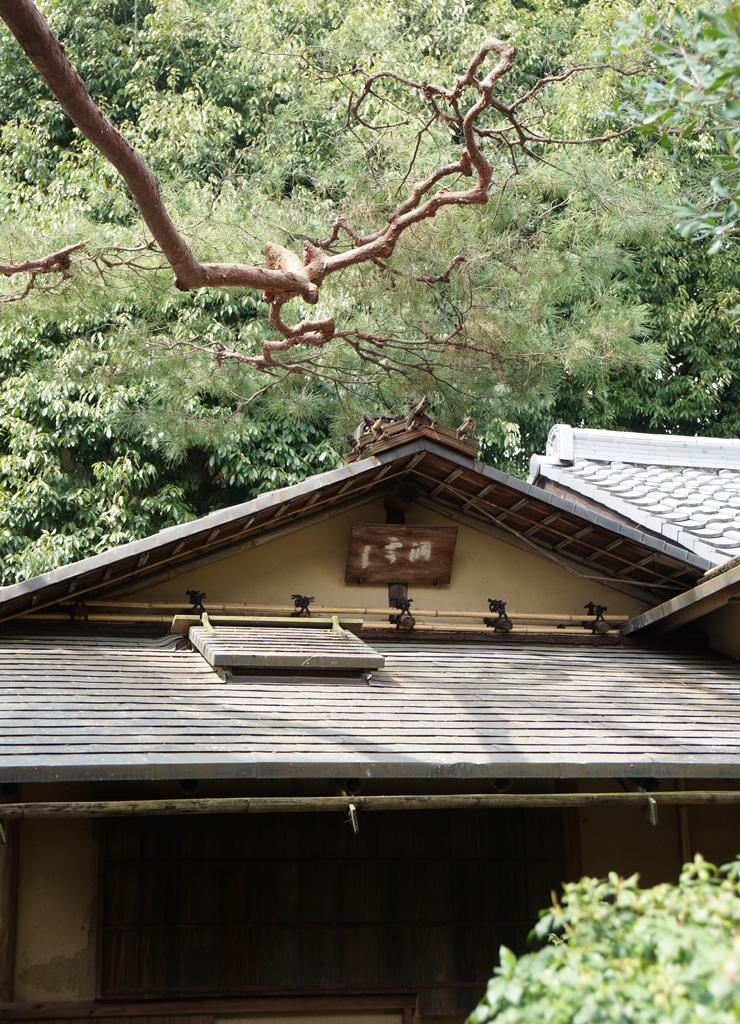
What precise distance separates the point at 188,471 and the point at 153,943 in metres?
10.2

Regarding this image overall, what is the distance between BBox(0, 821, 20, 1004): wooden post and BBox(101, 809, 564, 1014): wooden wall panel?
0.50 m

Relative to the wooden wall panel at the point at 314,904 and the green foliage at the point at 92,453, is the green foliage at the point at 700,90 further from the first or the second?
the green foliage at the point at 92,453

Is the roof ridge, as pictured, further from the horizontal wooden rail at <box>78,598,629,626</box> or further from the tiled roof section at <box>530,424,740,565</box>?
the horizontal wooden rail at <box>78,598,629,626</box>

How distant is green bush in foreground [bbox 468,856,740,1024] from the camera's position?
2150mm

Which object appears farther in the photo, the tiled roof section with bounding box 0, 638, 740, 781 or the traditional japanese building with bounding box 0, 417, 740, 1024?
the traditional japanese building with bounding box 0, 417, 740, 1024

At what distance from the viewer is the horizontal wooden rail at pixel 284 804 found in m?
4.32

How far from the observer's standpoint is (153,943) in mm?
5402

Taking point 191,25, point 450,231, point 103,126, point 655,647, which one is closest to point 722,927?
point 103,126

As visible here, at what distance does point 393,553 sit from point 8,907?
144 inches

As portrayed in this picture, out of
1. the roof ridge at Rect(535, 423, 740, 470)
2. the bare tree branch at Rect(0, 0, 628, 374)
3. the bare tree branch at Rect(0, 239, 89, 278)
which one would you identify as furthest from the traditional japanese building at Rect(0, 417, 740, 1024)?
the roof ridge at Rect(535, 423, 740, 470)

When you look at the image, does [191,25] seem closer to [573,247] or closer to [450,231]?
[573,247]

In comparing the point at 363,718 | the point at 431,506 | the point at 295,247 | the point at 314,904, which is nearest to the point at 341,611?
the point at 431,506

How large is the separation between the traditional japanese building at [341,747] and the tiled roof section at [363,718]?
0.02 metres

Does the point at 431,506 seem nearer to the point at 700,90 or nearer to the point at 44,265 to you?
the point at 44,265
